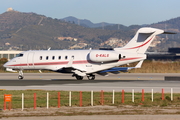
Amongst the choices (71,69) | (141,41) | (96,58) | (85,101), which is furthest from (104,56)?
(85,101)

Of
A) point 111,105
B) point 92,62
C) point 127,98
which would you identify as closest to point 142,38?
point 92,62

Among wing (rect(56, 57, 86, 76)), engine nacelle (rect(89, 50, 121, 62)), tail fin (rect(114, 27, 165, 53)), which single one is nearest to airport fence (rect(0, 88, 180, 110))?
engine nacelle (rect(89, 50, 121, 62))

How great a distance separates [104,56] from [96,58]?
932 millimetres

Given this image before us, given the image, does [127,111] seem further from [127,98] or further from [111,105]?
[127,98]

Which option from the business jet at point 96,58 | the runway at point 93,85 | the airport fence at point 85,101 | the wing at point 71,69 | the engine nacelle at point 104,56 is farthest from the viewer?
the wing at point 71,69

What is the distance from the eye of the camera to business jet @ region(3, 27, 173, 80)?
152 ft

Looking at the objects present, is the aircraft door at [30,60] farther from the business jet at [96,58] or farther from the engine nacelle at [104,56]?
the engine nacelle at [104,56]

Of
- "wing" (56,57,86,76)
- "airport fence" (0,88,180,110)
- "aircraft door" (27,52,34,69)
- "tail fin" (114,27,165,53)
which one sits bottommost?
"airport fence" (0,88,180,110)

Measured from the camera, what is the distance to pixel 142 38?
155ft

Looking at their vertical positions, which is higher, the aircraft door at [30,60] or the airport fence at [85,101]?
the aircraft door at [30,60]

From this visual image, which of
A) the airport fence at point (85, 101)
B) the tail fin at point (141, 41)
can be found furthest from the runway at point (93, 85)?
the airport fence at point (85, 101)

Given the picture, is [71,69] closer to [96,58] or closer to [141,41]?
[96,58]

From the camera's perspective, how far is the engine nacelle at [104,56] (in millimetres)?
45994

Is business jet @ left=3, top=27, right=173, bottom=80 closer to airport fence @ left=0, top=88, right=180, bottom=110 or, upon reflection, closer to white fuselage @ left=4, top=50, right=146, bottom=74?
white fuselage @ left=4, top=50, right=146, bottom=74
